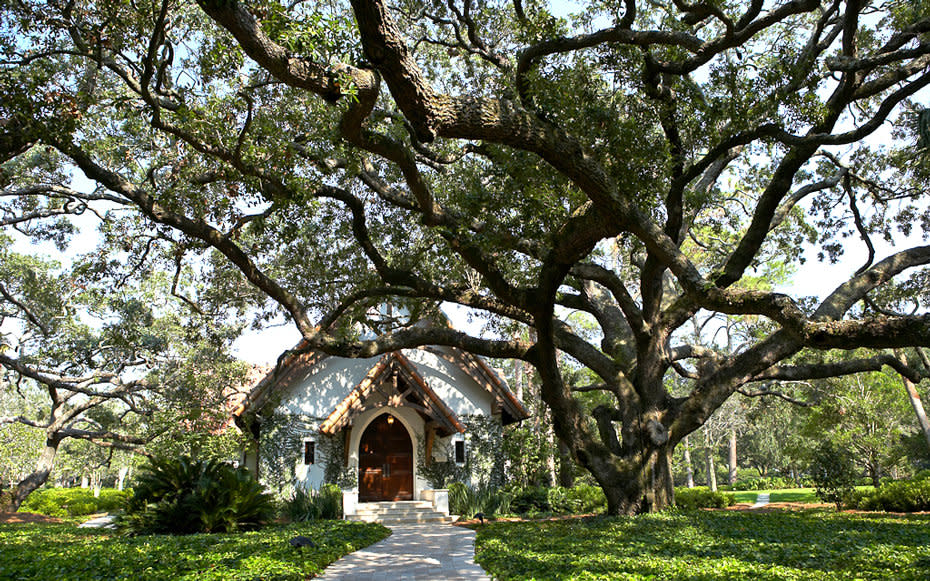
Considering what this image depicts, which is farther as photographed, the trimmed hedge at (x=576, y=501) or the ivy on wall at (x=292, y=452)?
the trimmed hedge at (x=576, y=501)

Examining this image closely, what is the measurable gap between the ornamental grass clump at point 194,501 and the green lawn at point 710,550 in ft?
14.4

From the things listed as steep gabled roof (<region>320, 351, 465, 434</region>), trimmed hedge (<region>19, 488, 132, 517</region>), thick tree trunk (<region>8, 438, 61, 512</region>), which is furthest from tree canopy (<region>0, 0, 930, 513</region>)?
trimmed hedge (<region>19, 488, 132, 517</region>)

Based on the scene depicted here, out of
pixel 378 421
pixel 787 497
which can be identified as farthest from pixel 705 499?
pixel 378 421

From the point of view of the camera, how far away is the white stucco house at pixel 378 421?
15.2m

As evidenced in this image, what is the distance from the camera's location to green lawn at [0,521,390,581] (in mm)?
5897

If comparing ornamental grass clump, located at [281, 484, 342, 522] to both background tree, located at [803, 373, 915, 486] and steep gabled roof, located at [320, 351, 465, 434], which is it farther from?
background tree, located at [803, 373, 915, 486]

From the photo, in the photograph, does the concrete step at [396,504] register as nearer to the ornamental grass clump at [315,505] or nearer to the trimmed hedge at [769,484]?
the ornamental grass clump at [315,505]

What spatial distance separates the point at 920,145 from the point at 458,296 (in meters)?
8.06

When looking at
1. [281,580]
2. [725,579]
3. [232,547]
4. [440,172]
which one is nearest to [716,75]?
[440,172]

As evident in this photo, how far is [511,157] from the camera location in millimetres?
9234

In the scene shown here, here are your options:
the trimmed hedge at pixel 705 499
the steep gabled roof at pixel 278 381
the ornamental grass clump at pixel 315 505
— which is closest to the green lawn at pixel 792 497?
the trimmed hedge at pixel 705 499

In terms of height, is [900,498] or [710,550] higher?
[710,550]

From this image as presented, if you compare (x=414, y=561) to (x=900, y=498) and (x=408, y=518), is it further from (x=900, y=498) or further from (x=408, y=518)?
(x=900, y=498)

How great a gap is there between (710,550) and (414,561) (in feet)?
12.3
